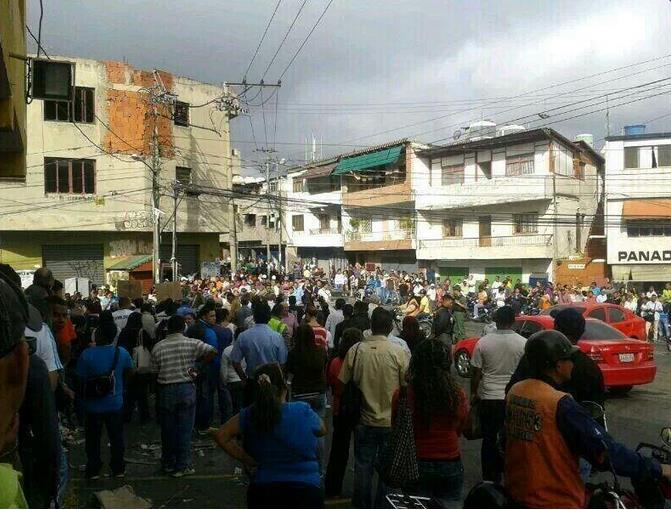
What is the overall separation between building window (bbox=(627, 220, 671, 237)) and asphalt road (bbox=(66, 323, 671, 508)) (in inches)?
903

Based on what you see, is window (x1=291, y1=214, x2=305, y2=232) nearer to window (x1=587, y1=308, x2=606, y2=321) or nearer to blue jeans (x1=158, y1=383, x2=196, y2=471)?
window (x1=587, y1=308, x2=606, y2=321)

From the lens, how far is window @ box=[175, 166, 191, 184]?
32062 mm

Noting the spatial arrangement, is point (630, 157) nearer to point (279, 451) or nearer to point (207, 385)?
point (207, 385)

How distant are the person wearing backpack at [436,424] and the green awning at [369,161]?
119 feet

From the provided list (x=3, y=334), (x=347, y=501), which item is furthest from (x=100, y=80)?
(x=3, y=334)

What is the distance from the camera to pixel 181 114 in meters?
32.3

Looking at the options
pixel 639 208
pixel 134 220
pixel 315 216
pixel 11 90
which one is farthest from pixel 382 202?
pixel 11 90

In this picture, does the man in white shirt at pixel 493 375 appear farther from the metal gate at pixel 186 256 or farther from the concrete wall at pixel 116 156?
the metal gate at pixel 186 256

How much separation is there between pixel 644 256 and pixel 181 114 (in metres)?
24.9

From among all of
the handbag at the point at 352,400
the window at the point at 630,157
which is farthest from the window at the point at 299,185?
the handbag at the point at 352,400

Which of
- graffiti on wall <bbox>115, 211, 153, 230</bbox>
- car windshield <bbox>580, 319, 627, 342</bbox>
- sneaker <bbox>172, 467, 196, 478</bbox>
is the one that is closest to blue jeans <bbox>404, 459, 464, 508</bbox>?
sneaker <bbox>172, 467, 196, 478</bbox>

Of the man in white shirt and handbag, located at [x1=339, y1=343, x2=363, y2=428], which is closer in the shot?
handbag, located at [x1=339, y1=343, x2=363, y2=428]

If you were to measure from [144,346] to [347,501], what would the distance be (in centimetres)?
430

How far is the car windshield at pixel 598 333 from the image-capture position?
Answer: 406 inches
